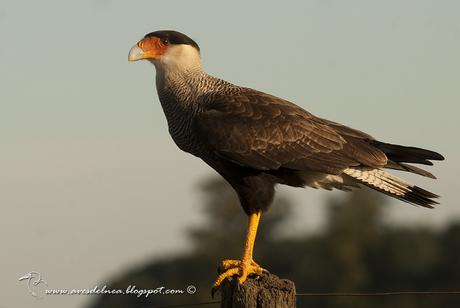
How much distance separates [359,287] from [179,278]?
859 centimetres

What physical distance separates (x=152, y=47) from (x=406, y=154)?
239 centimetres

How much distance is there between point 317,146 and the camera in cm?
1019

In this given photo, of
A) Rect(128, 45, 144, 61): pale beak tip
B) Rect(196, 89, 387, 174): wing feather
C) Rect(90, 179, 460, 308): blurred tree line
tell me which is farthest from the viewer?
Rect(90, 179, 460, 308): blurred tree line

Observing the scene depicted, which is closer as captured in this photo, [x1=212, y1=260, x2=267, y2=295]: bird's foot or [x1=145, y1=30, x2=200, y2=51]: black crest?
[x1=212, y1=260, x2=267, y2=295]: bird's foot

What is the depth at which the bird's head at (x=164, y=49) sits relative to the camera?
10422mm

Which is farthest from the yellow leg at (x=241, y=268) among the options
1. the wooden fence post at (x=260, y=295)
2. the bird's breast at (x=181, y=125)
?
the bird's breast at (x=181, y=125)

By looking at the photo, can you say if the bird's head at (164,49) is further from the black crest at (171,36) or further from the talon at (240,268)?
the talon at (240,268)

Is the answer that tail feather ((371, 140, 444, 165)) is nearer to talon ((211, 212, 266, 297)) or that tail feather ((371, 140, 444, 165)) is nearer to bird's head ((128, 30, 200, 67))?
talon ((211, 212, 266, 297))

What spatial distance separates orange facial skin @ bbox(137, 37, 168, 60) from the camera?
34.2ft

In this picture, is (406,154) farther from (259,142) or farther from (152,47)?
(152,47)

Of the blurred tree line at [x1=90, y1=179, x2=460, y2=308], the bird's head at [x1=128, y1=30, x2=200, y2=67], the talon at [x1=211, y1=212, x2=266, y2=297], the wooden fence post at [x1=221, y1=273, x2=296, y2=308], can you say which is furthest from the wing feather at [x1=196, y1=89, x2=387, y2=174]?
the blurred tree line at [x1=90, y1=179, x2=460, y2=308]

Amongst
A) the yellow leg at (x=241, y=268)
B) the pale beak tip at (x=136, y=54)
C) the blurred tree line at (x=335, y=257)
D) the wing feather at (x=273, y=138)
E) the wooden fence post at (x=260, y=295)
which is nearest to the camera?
the wooden fence post at (x=260, y=295)

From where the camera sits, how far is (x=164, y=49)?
1052 cm

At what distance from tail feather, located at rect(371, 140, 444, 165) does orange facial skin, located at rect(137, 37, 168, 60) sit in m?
2.02
